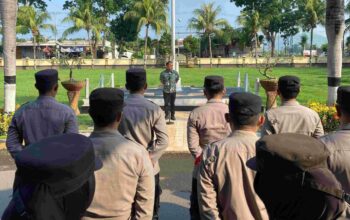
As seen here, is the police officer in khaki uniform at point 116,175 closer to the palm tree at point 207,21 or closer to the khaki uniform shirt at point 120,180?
the khaki uniform shirt at point 120,180

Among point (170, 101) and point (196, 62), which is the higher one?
point (196, 62)

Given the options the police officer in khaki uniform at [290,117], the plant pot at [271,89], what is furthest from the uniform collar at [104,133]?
the plant pot at [271,89]

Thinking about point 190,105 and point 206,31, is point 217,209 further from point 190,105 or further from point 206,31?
point 206,31

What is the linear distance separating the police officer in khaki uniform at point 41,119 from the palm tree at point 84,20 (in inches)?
1981

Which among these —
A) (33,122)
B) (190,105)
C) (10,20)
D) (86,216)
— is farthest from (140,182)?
(190,105)

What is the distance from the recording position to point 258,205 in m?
2.91

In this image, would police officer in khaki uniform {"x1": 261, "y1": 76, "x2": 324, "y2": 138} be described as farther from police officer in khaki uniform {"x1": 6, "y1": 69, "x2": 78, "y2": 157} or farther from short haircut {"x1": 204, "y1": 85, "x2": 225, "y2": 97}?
police officer in khaki uniform {"x1": 6, "y1": 69, "x2": 78, "y2": 157}

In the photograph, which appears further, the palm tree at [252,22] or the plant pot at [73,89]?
the palm tree at [252,22]

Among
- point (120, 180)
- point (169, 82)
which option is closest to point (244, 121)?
point (120, 180)

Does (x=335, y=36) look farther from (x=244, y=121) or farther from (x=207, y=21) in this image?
(x=207, y=21)

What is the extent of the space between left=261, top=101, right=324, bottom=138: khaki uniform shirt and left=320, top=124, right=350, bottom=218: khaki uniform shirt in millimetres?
1407

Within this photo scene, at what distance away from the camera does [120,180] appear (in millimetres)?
2828

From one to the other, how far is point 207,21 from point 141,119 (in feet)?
177

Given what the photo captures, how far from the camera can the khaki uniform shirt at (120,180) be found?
2828 millimetres
